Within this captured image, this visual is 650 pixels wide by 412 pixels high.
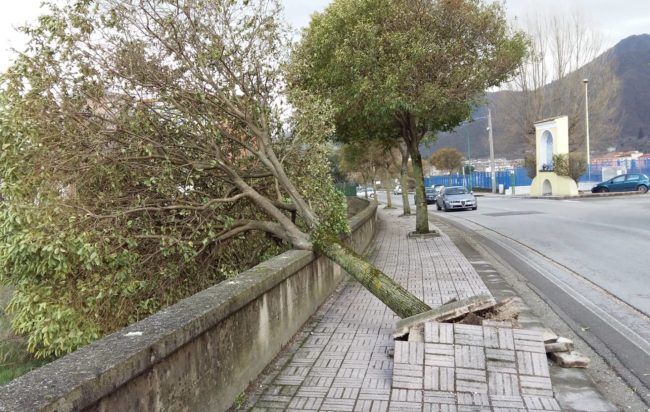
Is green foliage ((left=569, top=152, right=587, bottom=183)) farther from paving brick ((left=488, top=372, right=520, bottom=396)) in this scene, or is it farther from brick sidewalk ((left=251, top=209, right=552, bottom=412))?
paving brick ((left=488, top=372, right=520, bottom=396))

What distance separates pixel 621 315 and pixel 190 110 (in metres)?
5.95

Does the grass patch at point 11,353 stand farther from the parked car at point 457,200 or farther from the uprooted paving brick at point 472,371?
the parked car at point 457,200

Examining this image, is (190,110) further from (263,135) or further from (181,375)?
(181,375)

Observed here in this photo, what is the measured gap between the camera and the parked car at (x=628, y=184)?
3706cm

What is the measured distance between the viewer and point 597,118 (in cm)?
5422

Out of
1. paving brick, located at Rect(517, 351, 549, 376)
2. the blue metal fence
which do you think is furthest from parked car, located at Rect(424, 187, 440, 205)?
paving brick, located at Rect(517, 351, 549, 376)

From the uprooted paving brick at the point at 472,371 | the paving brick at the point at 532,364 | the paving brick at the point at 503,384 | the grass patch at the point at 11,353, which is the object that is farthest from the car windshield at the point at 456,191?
the paving brick at the point at 503,384

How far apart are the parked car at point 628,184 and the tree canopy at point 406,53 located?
28.3m

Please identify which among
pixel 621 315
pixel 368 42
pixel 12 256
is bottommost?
pixel 621 315

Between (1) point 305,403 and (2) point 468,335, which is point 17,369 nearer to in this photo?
(1) point 305,403

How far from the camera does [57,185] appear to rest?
665cm

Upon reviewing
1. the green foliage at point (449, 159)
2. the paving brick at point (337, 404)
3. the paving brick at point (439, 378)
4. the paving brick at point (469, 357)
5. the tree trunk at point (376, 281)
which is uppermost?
the green foliage at point (449, 159)

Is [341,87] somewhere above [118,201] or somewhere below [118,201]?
above

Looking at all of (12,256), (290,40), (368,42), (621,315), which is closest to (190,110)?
(290,40)
